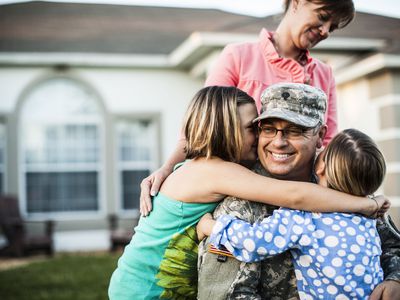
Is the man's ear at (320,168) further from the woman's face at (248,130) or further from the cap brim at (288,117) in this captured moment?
the woman's face at (248,130)

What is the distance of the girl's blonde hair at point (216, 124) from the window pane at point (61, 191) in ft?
34.6

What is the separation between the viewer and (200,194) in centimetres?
218

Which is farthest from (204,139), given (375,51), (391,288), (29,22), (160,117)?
(29,22)

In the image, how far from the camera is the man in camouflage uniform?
2049mm

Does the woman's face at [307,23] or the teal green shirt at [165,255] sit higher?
the woman's face at [307,23]

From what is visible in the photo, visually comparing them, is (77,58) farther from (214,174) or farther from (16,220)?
(214,174)

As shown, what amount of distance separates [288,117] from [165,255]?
71 centimetres

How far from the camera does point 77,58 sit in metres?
11.9

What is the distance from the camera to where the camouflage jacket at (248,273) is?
2029 mm

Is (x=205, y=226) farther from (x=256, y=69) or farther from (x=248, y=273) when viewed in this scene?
(x=256, y=69)

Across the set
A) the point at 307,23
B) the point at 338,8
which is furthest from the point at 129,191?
the point at 338,8

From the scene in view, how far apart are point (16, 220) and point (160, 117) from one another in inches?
142

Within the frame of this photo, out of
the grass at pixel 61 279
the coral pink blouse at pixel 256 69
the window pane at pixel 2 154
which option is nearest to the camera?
the coral pink blouse at pixel 256 69

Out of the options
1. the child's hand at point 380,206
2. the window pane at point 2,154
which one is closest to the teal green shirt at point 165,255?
the child's hand at point 380,206
